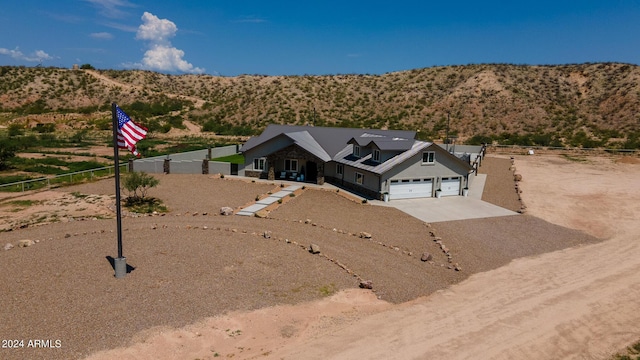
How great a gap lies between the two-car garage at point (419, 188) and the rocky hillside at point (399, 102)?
137 ft

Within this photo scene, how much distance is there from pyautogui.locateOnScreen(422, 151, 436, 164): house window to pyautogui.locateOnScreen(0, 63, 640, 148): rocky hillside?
43.3 m

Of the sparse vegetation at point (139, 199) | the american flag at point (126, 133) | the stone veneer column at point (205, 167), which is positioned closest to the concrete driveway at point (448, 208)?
the sparse vegetation at point (139, 199)

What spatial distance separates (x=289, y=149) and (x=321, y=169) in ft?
12.0

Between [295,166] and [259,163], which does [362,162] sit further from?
[259,163]

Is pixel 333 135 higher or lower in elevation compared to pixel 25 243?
higher

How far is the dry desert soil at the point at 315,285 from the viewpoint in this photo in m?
12.6

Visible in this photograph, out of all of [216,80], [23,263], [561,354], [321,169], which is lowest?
[561,354]

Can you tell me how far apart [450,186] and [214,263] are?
22651 millimetres

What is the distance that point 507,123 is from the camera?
83188 millimetres

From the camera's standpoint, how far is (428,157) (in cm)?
3222

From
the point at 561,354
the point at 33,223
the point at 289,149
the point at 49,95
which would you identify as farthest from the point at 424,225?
the point at 49,95

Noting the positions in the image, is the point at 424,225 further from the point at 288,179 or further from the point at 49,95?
the point at 49,95

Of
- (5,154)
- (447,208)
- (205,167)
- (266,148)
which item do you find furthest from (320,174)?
(5,154)

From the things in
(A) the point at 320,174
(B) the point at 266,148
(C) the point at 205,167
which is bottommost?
(A) the point at 320,174
